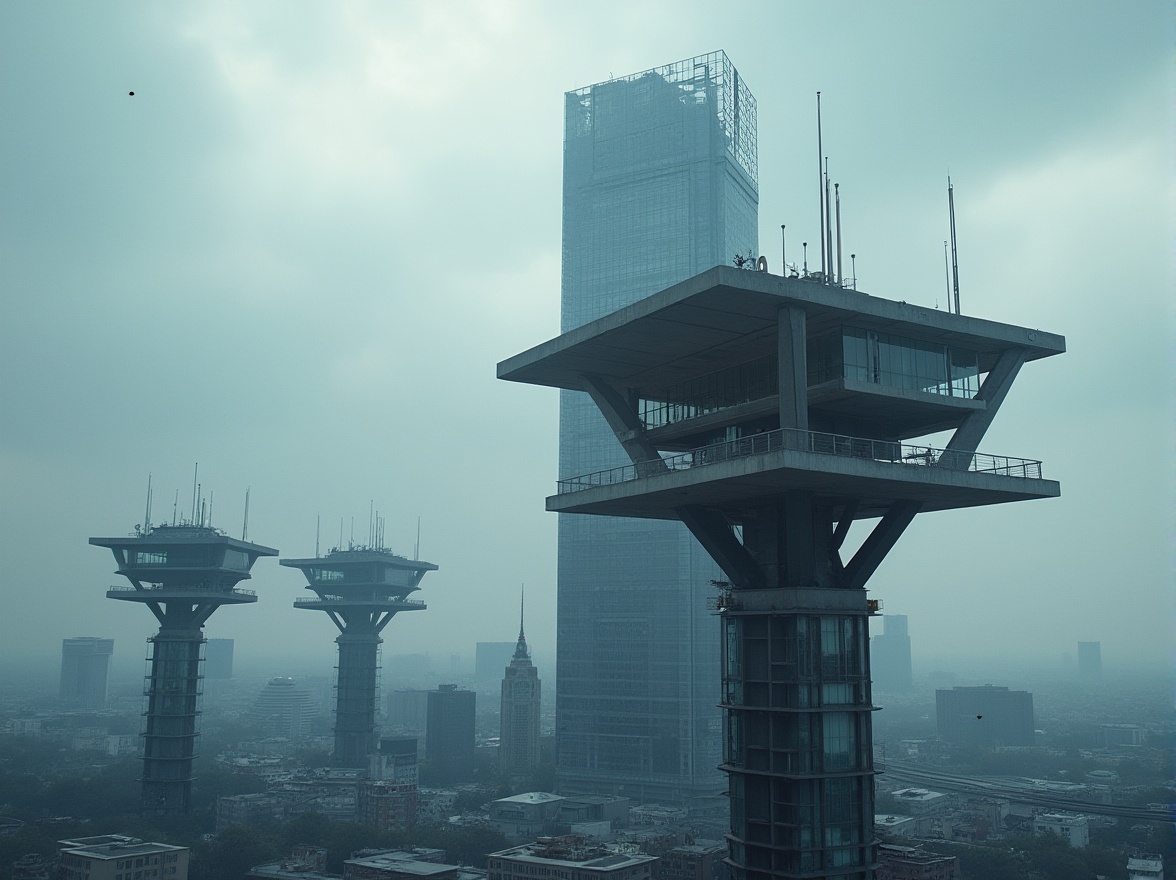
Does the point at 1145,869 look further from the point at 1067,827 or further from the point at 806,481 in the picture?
the point at 806,481

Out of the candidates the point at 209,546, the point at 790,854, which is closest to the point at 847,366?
the point at 790,854

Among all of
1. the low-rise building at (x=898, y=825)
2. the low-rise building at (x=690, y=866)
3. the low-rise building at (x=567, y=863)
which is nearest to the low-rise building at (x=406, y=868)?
the low-rise building at (x=567, y=863)

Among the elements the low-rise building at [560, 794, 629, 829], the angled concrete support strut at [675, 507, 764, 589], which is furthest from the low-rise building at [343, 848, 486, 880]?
the angled concrete support strut at [675, 507, 764, 589]

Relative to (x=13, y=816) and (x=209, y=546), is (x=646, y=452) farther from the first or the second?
(x=13, y=816)

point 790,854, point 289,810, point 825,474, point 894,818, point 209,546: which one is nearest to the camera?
point 825,474

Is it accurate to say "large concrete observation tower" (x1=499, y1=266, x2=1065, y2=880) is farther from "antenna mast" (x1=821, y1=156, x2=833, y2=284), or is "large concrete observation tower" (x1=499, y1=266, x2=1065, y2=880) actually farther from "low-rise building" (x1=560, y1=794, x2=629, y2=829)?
"low-rise building" (x1=560, y1=794, x2=629, y2=829)

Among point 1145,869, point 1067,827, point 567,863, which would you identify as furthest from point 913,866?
point 1067,827
